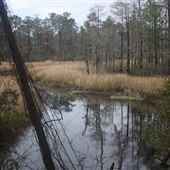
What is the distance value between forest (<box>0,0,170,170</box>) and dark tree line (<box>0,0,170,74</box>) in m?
0.19

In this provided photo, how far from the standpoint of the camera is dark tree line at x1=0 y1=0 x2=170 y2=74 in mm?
32844

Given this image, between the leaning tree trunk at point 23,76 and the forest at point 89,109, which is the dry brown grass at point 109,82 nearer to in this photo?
the forest at point 89,109

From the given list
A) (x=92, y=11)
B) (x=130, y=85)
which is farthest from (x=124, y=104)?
(x=92, y=11)

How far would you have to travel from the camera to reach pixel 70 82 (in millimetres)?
26688

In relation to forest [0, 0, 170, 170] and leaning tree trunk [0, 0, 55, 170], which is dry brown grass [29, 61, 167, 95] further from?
leaning tree trunk [0, 0, 55, 170]

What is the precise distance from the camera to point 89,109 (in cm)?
1836

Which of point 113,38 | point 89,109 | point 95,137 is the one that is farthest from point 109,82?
point 113,38

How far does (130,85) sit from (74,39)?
44.8 meters

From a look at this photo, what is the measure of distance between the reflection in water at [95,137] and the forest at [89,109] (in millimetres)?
15

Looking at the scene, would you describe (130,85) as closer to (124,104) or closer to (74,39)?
(124,104)

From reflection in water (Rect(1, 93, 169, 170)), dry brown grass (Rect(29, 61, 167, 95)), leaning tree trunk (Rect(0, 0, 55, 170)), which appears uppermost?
leaning tree trunk (Rect(0, 0, 55, 170))

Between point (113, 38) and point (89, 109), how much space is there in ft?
91.4

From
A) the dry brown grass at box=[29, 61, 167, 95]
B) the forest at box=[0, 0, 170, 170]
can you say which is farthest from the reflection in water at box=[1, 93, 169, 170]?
the dry brown grass at box=[29, 61, 167, 95]

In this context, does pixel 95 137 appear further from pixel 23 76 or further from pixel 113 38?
pixel 113 38
